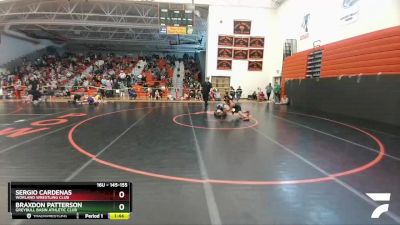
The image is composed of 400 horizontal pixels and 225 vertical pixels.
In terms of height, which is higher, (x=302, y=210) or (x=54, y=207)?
(x=54, y=207)

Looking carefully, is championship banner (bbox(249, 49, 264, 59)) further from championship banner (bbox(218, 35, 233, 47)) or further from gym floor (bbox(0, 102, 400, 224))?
gym floor (bbox(0, 102, 400, 224))

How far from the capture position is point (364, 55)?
36.0 ft

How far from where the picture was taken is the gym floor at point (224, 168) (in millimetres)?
3141

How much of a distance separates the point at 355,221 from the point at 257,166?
193 cm

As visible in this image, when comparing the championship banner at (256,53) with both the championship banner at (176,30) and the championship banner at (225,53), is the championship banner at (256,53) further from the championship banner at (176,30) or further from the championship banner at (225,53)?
the championship banner at (176,30)

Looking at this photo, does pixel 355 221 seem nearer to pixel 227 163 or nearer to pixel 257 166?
pixel 257 166

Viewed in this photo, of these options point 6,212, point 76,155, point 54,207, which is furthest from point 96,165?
point 54,207

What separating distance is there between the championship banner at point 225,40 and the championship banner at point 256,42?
1698mm

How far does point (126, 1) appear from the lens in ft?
66.7

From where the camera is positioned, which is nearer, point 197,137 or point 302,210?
point 302,210

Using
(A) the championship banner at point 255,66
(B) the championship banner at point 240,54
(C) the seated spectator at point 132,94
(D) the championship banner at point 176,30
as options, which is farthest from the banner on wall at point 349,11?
(C) the seated spectator at point 132,94

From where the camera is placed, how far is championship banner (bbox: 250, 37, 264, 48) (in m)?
22.2
